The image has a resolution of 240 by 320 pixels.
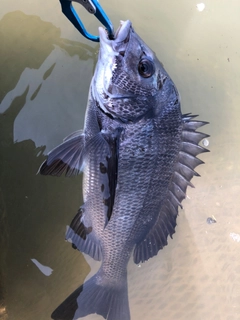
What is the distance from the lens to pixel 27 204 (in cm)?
154

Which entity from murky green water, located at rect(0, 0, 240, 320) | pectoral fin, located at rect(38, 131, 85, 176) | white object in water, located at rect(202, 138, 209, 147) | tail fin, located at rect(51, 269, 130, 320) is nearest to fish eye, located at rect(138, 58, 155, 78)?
pectoral fin, located at rect(38, 131, 85, 176)

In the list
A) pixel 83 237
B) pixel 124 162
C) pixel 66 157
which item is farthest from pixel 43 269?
pixel 124 162

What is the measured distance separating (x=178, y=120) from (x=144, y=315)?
1.16m

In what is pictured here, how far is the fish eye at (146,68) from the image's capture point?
110 centimetres

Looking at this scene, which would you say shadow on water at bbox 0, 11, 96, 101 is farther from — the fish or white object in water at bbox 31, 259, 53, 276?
white object in water at bbox 31, 259, 53, 276

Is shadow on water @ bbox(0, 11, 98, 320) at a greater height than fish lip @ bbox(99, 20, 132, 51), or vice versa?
fish lip @ bbox(99, 20, 132, 51)

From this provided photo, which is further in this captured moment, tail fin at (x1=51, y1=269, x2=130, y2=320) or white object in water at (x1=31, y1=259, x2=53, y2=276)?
white object in water at (x1=31, y1=259, x2=53, y2=276)

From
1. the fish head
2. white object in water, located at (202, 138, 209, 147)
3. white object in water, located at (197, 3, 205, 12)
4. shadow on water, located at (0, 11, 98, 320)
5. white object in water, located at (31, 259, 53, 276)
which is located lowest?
white object in water, located at (31, 259, 53, 276)

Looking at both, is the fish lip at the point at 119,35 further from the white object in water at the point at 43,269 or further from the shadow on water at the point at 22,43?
the white object in water at the point at 43,269

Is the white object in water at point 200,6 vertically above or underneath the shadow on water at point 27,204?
above

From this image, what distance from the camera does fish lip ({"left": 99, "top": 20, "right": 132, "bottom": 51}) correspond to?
1.04 metres

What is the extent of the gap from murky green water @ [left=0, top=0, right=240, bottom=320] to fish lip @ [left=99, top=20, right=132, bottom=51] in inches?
23.6

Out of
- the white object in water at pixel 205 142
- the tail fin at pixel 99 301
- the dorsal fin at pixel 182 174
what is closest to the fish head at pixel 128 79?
the dorsal fin at pixel 182 174

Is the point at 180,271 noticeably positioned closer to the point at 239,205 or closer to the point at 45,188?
the point at 239,205
